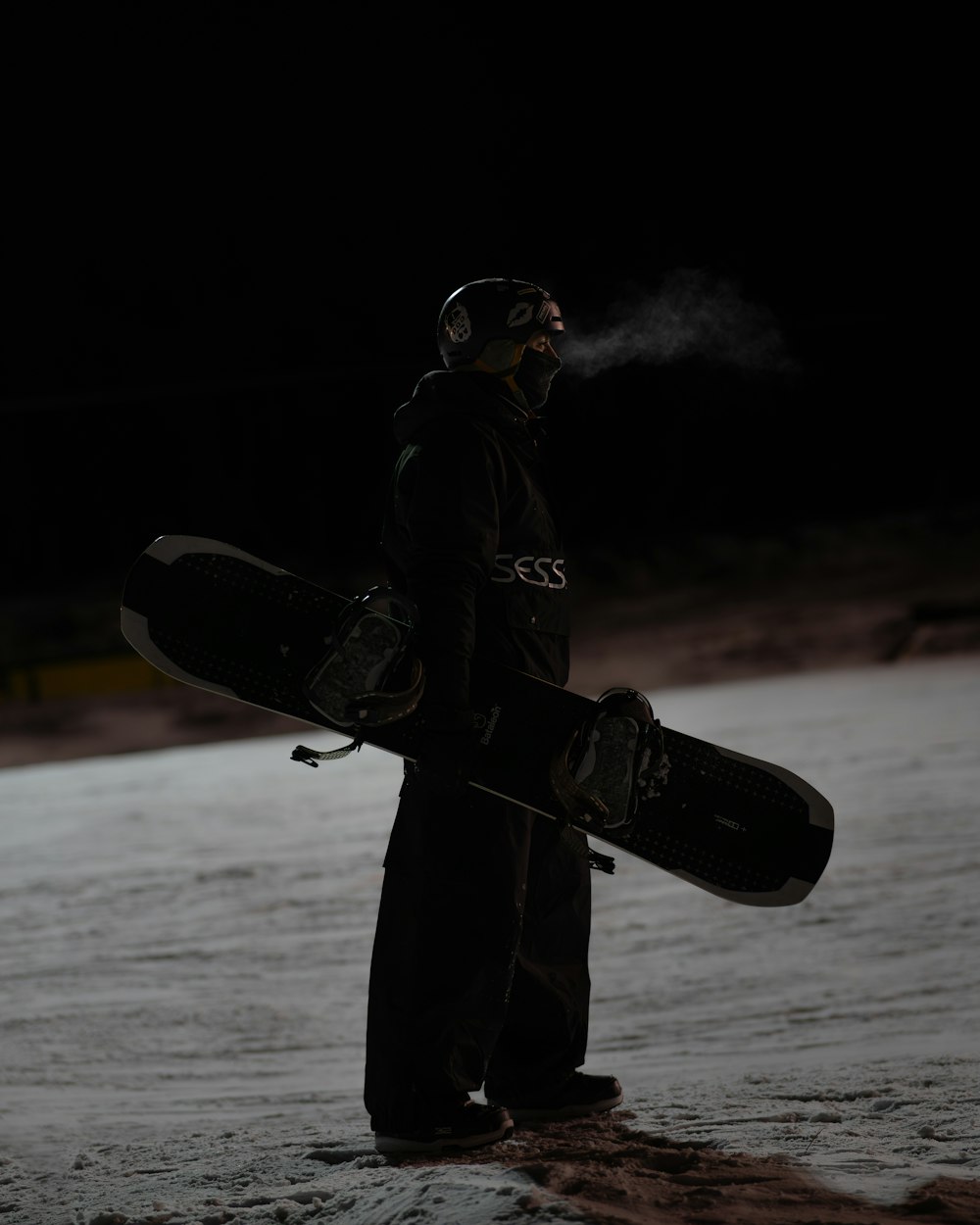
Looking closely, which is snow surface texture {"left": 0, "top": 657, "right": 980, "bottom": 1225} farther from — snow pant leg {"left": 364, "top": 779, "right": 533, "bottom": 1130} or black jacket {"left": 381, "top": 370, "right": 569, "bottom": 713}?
black jacket {"left": 381, "top": 370, "right": 569, "bottom": 713}

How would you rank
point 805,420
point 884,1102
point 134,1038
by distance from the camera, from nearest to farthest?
point 884,1102, point 134,1038, point 805,420

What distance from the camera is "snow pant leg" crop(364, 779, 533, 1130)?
7.25 feet

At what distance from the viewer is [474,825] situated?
88.9 inches

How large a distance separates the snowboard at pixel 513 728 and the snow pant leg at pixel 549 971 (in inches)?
2.9

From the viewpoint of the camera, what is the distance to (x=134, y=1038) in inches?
137

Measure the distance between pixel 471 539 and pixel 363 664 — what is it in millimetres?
288

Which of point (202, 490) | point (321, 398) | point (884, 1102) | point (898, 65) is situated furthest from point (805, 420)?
point (884, 1102)

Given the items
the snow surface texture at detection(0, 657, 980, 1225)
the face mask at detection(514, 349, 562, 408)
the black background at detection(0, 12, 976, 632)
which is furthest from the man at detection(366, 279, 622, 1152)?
the black background at detection(0, 12, 976, 632)

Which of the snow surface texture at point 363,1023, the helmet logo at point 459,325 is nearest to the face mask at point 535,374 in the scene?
the helmet logo at point 459,325

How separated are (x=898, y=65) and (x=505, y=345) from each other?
9.40 meters

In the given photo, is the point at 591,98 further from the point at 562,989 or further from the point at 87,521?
the point at 562,989

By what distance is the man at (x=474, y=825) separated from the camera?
2.19 meters

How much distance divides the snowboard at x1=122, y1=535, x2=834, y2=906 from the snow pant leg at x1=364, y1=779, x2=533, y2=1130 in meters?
0.11

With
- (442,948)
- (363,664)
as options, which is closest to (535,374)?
(363,664)
